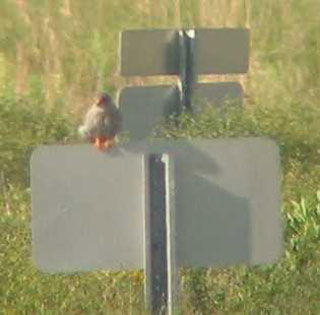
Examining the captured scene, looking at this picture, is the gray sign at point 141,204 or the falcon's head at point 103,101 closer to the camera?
the gray sign at point 141,204

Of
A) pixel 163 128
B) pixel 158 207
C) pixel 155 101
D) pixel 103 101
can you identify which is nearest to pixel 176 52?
pixel 155 101

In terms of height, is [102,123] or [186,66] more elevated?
[186,66]

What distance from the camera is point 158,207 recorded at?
19.6 feet

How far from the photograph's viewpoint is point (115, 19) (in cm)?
1447

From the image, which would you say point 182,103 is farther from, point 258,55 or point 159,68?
point 258,55

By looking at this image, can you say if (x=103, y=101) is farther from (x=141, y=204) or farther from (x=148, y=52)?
(x=141, y=204)

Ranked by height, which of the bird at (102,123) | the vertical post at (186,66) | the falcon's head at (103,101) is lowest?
the bird at (102,123)

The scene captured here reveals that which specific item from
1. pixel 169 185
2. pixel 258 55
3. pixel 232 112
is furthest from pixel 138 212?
pixel 258 55

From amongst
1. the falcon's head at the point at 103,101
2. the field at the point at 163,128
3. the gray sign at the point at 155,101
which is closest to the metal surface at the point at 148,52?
the gray sign at the point at 155,101

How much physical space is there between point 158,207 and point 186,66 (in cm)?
409

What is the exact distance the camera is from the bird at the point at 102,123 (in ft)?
22.4

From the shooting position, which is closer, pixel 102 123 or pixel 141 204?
pixel 141 204

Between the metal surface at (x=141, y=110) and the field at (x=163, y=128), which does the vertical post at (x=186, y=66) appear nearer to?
the metal surface at (x=141, y=110)

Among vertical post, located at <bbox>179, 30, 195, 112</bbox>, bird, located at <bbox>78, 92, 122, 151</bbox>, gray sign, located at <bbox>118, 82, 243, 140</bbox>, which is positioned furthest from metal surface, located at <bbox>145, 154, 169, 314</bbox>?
vertical post, located at <bbox>179, 30, 195, 112</bbox>
